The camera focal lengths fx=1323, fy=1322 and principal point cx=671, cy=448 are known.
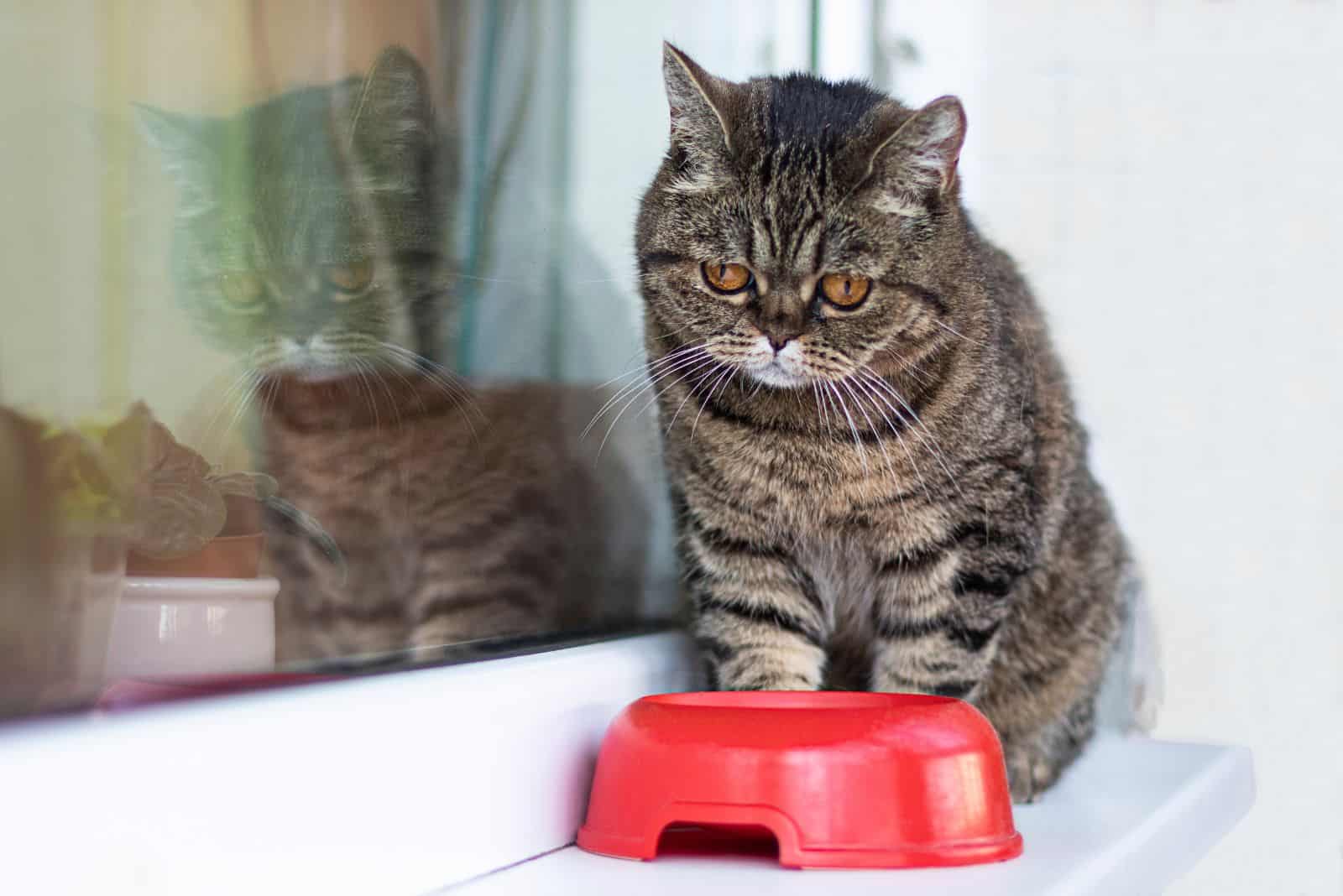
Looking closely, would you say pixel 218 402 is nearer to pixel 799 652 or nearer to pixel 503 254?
pixel 503 254

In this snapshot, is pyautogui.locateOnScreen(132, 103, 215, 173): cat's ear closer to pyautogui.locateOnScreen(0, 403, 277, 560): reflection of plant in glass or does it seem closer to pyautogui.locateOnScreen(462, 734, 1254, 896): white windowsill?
pyautogui.locateOnScreen(0, 403, 277, 560): reflection of plant in glass

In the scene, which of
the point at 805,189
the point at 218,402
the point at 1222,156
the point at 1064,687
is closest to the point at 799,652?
the point at 1064,687

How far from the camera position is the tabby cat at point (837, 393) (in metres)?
1.14

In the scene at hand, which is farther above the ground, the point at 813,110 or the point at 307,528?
the point at 813,110

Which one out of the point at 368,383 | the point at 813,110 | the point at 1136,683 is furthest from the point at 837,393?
the point at 1136,683

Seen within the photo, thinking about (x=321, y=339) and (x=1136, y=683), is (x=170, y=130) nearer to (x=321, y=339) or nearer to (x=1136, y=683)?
(x=321, y=339)

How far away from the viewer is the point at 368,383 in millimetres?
1089

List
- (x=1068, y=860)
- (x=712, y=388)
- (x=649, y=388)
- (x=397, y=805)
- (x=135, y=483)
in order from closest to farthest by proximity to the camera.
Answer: (x=135, y=483)
(x=397, y=805)
(x=1068, y=860)
(x=712, y=388)
(x=649, y=388)

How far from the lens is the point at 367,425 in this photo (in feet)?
3.59

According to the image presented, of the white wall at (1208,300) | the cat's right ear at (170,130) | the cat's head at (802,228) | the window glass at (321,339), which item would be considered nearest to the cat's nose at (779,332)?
the cat's head at (802,228)

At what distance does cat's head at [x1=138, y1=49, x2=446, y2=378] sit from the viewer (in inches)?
31.8

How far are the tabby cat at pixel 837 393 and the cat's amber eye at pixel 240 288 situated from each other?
15.8 inches

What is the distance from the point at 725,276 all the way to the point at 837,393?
0.46 feet

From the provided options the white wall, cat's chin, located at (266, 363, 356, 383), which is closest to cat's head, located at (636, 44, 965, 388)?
cat's chin, located at (266, 363, 356, 383)
